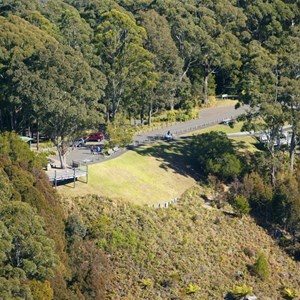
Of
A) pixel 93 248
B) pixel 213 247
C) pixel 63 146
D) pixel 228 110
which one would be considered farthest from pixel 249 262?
pixel 228 110

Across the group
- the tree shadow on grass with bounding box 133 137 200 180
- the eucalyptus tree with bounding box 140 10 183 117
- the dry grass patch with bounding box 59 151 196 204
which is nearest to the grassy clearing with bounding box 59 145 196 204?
the dry grass patch with bounding box 59 151 196 204

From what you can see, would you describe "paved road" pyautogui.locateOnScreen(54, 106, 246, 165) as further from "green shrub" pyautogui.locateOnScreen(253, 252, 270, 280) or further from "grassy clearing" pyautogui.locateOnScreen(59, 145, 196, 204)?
"green shrub" pyautogui.locateOnScreen(253, 252, 270, 280)

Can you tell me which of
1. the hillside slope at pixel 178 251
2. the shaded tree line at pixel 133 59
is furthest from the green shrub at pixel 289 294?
the shaded tree line at pixel 133 59

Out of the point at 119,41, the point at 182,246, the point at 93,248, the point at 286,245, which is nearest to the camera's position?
the point at 93,248

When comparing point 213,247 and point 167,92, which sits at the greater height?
point 167,92

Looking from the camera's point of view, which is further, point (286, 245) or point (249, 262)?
point (286, 245)

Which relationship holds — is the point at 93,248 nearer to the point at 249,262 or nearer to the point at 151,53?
the point at 249,262
